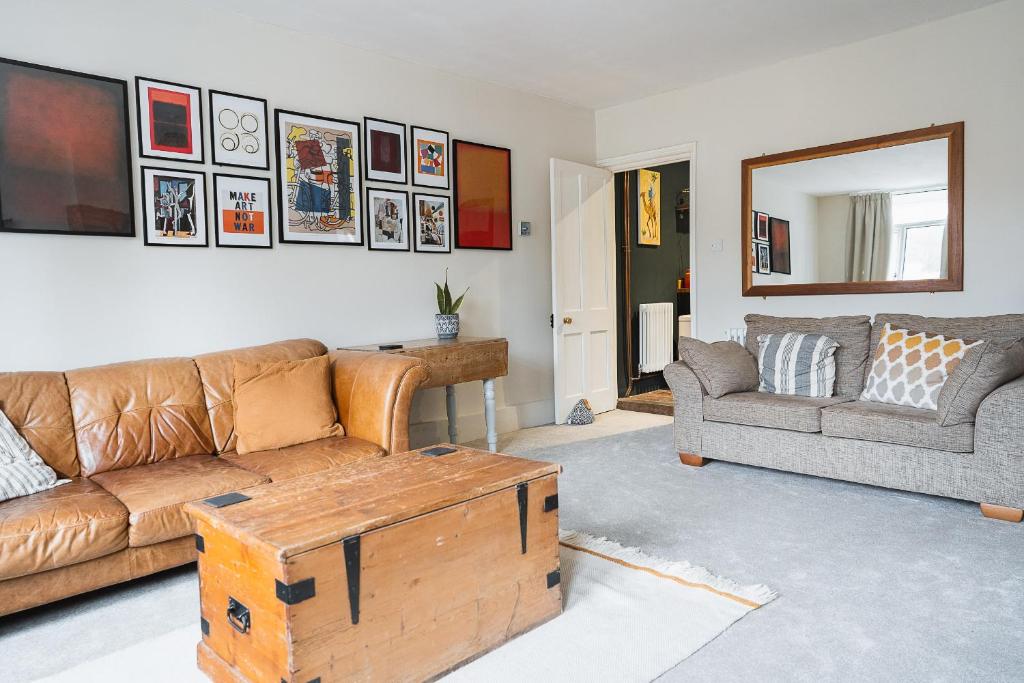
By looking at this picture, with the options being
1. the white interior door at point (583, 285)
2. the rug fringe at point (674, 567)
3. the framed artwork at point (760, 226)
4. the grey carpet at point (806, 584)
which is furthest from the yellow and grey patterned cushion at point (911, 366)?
the white interior door at point (583, 285)

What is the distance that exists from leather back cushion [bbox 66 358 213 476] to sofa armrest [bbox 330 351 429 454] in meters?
0.62

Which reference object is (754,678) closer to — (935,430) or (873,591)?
(873,591)

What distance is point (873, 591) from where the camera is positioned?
2168mm

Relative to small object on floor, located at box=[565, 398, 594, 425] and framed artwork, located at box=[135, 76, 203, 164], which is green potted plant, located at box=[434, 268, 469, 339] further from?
framed artwork, located at box=[135, 76, 203, 164]

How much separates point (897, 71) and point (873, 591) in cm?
330

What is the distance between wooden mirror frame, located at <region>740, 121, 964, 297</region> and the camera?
3.84m

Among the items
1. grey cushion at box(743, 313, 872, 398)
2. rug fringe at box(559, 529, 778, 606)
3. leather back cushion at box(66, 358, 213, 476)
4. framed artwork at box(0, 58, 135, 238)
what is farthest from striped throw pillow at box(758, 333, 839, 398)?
framed artwork at box(0, 58, 135, 238)

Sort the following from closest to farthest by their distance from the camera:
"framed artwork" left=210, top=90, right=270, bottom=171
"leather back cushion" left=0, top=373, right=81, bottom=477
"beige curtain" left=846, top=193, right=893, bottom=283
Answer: "leather back cushion" left=0, top=373, right=81, bottom=477 → "framed artwork" left=210, top=90, right=270, bottom=171 → "beige curtain" left=846, top=193, right=893, bottom=283

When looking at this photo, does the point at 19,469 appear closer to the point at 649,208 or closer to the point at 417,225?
the point at 417,225

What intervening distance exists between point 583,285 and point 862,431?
101 inches

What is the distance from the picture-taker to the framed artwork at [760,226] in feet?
15.3

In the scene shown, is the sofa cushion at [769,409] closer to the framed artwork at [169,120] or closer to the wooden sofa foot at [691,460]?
the wooden sofa foot at [691,460]

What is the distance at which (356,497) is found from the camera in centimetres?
176

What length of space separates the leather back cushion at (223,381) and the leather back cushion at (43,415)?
53 centimetres
